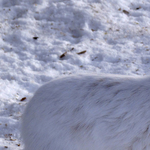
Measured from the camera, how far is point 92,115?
8.05 feet

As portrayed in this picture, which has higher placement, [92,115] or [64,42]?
[92,115]

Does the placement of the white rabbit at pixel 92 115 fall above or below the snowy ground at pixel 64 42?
above

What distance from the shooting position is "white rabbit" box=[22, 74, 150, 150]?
2.37 m

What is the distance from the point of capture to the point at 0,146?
3477 millimetres

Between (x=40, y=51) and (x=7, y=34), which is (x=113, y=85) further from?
(x=7, y=34)

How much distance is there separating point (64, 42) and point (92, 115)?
9.50 feet

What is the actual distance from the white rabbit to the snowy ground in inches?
50.9

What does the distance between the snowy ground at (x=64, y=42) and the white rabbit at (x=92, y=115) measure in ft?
4.24

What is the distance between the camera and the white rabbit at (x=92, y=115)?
237 centimetres

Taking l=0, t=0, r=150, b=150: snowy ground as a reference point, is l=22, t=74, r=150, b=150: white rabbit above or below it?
above

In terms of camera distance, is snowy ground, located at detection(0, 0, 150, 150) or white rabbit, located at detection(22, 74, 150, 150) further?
snowy ground, located at detection(0, 0, 150, 150)

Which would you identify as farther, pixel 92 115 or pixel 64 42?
pixel 64 42

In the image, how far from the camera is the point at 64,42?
205 inches

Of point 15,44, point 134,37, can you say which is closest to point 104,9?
point 134,37
